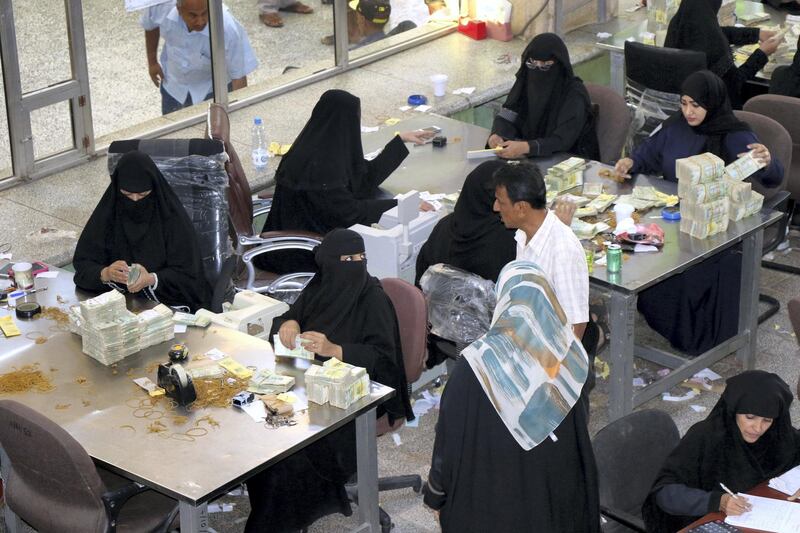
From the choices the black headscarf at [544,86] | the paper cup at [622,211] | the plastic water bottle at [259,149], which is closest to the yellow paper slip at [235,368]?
the paper cup at [622,211]

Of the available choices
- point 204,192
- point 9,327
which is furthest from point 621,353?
point 9,327

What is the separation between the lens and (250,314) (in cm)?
585

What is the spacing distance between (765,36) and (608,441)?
215 inches

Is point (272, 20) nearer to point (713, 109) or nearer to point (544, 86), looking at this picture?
point (544, 86)

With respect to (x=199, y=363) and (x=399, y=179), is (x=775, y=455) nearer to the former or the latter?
(x=199, y=363)

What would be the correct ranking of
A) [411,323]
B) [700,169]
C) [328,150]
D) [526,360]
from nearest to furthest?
1. [526,360]
2. [411,323]
3. [700,169]
4. [328,150]

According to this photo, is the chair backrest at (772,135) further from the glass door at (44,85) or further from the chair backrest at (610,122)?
the glass door at (44,85)

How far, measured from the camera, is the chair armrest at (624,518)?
4.62 meters

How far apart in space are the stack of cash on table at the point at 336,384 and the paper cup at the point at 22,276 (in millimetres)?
1842

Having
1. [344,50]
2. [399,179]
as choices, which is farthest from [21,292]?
[344,50]

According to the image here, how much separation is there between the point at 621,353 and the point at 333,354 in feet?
5.13

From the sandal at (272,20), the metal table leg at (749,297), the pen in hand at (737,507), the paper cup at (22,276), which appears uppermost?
the sandal at (272,20)

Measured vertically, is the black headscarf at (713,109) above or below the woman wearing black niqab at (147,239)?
above

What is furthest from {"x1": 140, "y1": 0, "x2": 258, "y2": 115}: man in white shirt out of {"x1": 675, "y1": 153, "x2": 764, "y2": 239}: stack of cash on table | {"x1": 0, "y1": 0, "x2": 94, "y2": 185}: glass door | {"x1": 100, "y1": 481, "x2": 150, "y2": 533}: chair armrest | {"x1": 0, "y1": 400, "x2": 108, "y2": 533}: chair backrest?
{"x1": 100, "y1": 481, "x2": 150, "y2": 533}: chair armrest
